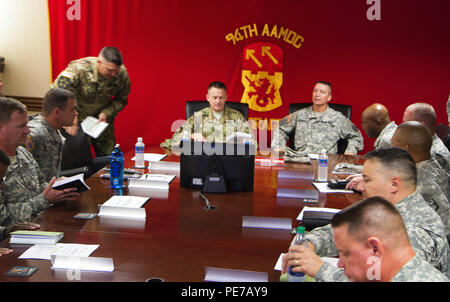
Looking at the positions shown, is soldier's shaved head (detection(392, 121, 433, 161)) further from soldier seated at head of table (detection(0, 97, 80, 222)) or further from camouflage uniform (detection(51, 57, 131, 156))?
camouflage uniform (detection(51, 57, 131, 156))

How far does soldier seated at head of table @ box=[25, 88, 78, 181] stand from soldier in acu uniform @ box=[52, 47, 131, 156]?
4.06ft

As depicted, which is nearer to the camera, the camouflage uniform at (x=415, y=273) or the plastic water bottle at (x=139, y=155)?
the camouflage uniform at (x=415, y=273)

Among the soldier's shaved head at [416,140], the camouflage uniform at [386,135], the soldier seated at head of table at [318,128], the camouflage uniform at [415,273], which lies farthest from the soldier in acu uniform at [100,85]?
the camouflage uniform at [415,273]

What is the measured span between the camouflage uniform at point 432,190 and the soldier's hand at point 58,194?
5.67ft

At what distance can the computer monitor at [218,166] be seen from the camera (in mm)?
2826

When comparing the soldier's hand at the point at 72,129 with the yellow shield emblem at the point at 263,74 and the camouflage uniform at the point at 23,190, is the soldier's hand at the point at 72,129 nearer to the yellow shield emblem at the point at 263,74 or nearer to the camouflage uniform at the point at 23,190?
the camouflage uniform at the point at 23,190

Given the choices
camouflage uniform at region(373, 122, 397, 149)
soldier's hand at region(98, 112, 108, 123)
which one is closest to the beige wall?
soldier's hand at region(98, 112, 108, 123)

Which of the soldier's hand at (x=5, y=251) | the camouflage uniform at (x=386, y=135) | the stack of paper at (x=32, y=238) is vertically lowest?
the soldier's hand at (x=5, y=251)

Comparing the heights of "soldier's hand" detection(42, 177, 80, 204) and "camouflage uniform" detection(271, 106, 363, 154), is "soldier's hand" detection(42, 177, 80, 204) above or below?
below

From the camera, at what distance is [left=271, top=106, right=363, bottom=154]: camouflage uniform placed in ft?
14.4

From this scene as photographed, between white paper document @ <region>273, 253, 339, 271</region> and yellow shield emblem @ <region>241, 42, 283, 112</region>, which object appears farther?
yellow shield emblem @ <region>241, 42, 283, 112</region>

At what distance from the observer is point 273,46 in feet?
18.5
